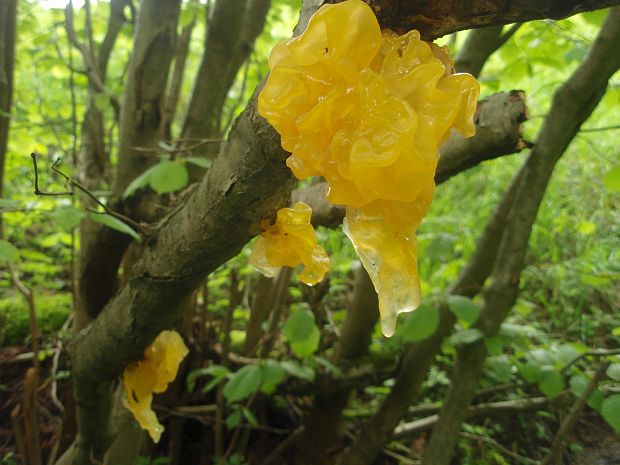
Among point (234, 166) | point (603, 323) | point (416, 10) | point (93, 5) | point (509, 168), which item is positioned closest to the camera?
point (416, 10)

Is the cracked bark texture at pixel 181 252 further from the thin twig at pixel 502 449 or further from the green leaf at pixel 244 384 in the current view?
the thin twig at pixel 502 449

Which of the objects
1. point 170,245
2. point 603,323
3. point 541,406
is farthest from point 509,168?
point 170,245

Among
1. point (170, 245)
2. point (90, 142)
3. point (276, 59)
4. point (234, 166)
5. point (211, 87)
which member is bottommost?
point (170, 245)

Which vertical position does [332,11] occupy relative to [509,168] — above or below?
below

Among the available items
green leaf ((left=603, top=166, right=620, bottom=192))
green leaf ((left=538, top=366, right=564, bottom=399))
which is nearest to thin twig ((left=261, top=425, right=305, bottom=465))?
green leaf ((left=538, top=366, right=564, bottom=399))

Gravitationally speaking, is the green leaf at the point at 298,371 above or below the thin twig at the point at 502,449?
above

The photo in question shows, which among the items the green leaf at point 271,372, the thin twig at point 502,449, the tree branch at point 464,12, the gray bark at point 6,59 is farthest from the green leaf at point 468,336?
the gray bark at point 6,59

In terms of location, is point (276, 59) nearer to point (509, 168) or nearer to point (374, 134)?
point (374, 134)
